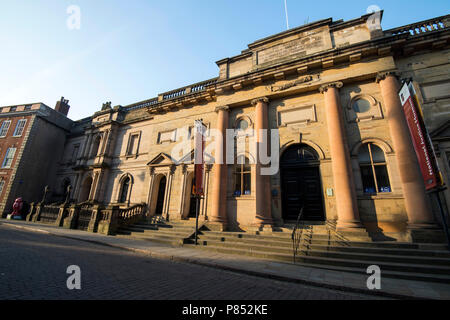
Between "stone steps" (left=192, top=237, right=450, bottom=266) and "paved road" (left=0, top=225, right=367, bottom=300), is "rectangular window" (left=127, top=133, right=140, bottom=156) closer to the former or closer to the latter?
"paved road" (left=0, top=225, right=367, bottom=300)

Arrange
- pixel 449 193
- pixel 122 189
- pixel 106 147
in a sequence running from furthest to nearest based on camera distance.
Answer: pixel 106 147 → pixel 122 189 → pixel 449 193

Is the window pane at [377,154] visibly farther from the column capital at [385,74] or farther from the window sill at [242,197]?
the window sill at [242,197]

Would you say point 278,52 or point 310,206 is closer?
point 310,206

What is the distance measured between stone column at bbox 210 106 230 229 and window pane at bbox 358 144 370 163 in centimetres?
720

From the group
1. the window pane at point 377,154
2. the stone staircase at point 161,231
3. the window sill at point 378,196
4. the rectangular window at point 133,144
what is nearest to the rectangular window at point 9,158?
the rectangular window at point 133,144

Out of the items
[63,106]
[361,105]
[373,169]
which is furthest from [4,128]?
[373,169]

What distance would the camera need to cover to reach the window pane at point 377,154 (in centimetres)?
923

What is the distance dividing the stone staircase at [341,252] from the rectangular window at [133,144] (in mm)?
11944

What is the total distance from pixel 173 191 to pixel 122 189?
6.48 metres

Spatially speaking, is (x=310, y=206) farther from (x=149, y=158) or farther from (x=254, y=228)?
(x=149, y=158)

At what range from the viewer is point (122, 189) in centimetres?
1727

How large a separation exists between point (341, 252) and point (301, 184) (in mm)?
4070
